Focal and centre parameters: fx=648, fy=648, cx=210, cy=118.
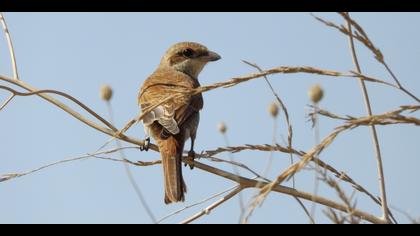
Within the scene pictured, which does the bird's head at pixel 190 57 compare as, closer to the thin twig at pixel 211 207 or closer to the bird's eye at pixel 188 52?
the bird's eye at pixel 188 52

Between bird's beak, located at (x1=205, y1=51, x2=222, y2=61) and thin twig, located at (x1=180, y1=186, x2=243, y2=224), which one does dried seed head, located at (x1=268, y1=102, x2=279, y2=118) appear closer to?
thin twig, located at (x1=180, y1=186, x2=243, y2=224)

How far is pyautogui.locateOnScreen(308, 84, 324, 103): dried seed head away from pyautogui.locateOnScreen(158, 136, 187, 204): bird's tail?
2.56 meters

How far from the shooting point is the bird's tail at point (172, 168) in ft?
14.6

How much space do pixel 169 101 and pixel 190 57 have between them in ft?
8.30

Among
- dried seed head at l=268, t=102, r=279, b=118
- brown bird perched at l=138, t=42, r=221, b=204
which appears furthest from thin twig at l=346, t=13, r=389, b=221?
brown bird perched at l=138, t=42, r=221, b=204

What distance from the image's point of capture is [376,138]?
2783 millimetres

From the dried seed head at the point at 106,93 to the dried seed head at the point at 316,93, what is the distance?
27.3 inches

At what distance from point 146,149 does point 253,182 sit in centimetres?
226

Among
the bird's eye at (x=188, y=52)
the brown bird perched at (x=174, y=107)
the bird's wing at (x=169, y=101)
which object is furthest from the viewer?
the bird's eye at (x=188, y=52)

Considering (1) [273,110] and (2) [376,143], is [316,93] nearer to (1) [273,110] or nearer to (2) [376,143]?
(1) [273,110]

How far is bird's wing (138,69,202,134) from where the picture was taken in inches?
212

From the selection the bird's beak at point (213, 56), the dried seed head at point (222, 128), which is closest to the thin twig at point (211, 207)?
the dried seed head at point (222, 128)

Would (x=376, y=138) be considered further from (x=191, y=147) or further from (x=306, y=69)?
(x=191, y=147)

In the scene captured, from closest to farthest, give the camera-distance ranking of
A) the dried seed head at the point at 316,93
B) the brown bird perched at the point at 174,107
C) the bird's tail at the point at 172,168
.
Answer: the dried seed head at the point at 316,93 < the bird's tail at the point at 172,168 < the brown bird perched at the point at 174,107
